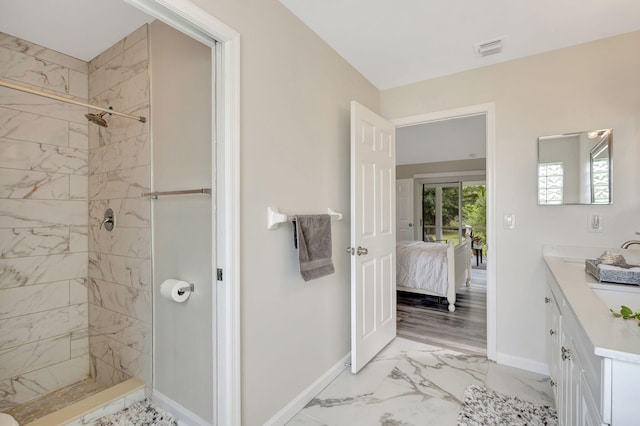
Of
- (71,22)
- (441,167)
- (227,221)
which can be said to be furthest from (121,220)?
(441,167)

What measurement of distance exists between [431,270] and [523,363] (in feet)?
5.46

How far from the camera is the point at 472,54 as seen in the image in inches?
94.0

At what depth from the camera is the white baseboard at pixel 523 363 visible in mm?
2377

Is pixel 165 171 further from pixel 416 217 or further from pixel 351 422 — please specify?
pixel 416 217

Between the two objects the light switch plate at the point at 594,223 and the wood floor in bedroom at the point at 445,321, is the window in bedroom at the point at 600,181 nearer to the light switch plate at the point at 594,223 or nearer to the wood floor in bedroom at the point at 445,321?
the light switch plate at the point at 594,223

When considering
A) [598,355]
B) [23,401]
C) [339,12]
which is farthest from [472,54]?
[23,401]

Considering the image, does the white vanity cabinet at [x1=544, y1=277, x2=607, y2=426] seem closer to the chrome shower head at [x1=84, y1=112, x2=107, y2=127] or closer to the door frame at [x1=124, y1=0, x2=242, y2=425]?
the door frame at [x1=124, y1=0, x2=242, y2=425]

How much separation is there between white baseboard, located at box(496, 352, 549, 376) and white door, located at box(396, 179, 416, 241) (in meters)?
4.96

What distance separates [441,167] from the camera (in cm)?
707

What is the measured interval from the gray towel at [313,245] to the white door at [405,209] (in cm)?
574

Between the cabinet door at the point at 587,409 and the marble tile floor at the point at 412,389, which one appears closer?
the cabinet door at the point at 587,409

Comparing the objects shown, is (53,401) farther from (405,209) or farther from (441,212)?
(441,212)

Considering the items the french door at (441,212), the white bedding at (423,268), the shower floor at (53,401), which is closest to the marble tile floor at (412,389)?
the white bedding at (423,268)

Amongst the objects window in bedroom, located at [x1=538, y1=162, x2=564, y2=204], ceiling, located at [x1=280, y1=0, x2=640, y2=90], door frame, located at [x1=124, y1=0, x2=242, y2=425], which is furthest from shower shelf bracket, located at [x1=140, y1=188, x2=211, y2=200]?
window in bedroom, located at [x1=538, y1=162, x2=564, y2=204]
